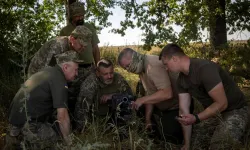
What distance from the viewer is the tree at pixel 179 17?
7.28 meters

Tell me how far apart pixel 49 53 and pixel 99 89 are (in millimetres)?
883

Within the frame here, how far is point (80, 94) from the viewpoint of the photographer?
5.01 m

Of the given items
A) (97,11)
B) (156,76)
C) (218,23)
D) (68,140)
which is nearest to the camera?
(68,140)

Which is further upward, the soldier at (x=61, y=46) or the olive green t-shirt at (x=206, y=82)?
the soldier at (x=61, y=46)

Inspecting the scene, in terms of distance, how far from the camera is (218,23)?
12258 mm

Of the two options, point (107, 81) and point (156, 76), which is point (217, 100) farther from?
point (107, 81)

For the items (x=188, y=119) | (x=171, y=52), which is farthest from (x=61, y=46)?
(x=188, y=119)

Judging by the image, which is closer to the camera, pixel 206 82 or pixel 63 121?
pixel 206 82

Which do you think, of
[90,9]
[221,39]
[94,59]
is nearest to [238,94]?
[94,59]

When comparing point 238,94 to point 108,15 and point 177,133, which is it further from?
point 108,15

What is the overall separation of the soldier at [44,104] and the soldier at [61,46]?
79cm

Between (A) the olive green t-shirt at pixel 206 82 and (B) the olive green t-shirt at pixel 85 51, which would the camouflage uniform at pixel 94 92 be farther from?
(A) the olive green t-shirt at pixel 206 82

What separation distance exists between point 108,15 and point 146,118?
4.39 metres

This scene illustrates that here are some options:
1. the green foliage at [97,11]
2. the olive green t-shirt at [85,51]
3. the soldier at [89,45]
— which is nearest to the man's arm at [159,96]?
the soldier at [89,45]
